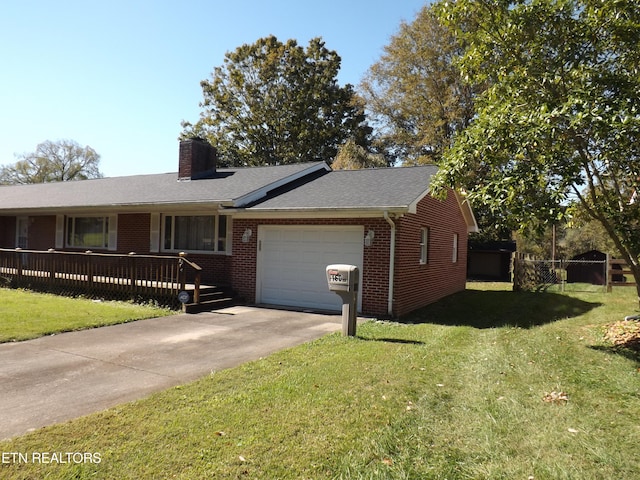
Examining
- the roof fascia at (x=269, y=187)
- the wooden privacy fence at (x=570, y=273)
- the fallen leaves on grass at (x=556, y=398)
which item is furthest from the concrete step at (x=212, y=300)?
the wooden privacy fence at (x=570, y=273)

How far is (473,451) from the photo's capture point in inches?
141

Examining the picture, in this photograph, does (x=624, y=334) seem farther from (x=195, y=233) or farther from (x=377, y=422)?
(x=195, y=233)

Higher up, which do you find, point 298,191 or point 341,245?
point 298,191

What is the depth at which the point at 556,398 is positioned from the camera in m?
4.86

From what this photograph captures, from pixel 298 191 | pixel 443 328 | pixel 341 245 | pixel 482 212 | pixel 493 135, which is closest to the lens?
pixel 493 135

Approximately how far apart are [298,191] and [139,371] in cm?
833

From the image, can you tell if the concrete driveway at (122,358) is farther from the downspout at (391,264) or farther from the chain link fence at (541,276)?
the chain link fence at (541,276)

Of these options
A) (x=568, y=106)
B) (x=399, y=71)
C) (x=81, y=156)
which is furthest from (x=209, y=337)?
(x=81, y=156)

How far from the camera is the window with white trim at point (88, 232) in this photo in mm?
15789

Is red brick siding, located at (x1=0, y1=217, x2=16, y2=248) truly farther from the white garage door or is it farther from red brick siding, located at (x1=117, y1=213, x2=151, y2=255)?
the white garage door

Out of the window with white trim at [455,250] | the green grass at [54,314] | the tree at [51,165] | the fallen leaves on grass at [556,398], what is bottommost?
the green grass at [54,314]

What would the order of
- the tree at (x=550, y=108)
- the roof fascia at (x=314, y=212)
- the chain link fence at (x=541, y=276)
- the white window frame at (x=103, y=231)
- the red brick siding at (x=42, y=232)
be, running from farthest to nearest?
the chain link fence at (x=541, y=276)
the red brick siding at (x=42, y=232)
the white window frame at (x=103, y=231)
the roof fascia at (x=314, y=212)
the tree at (x=550, y=108)

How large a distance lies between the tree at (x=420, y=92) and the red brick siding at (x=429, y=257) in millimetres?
11994

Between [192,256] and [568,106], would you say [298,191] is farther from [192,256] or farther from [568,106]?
[568,106]
